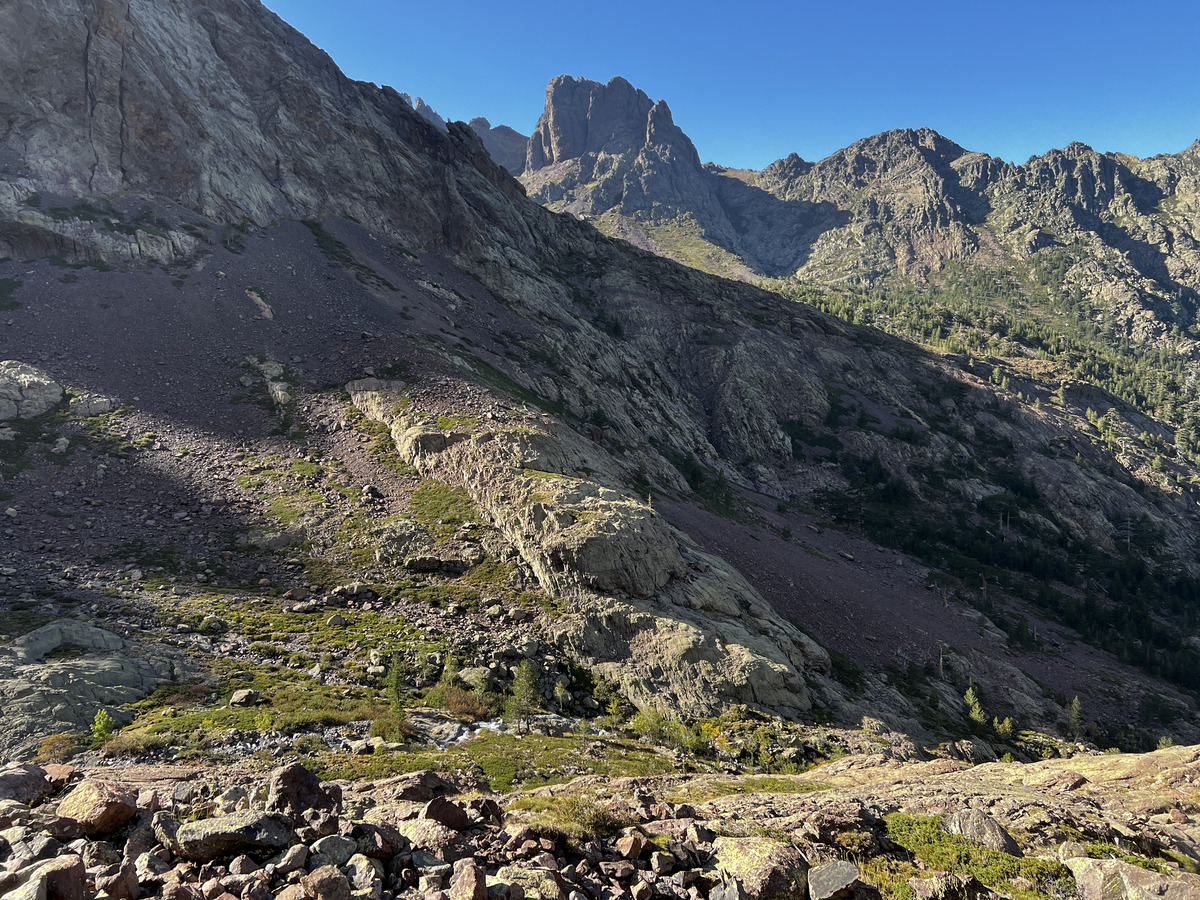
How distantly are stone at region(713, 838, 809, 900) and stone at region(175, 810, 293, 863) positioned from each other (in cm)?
837

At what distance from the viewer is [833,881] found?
9.53 metres

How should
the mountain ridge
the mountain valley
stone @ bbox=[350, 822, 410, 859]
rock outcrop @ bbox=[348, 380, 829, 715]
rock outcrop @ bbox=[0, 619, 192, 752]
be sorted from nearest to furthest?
stone @ bbox=[350, 822, 410, 859]
the mountain valley
rock outcrop @ bbox=[0, 619, 192, 752]
rock outcrop @ bbox=[348, 380, 829, 715]
the mountain ridge

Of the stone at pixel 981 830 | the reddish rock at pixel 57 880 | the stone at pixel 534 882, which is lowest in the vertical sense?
the stone at pixel 981 830

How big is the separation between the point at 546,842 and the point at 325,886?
4171 millimetres

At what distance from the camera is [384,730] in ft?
66.5

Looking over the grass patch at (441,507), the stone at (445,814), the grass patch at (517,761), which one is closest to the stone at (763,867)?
the stone at (445,814)

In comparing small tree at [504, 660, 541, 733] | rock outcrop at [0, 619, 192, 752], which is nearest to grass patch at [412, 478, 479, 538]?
small tree at [504, 660, 541, 733]

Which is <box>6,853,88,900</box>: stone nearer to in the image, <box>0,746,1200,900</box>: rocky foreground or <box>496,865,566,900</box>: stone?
<box>0,746,1200,900</box>: rocky foreground

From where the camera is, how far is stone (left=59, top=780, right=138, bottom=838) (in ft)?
31.2

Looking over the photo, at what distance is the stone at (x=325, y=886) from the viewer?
7848mm

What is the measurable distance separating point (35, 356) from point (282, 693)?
44.3 meters

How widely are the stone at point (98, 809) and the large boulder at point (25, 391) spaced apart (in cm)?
4330

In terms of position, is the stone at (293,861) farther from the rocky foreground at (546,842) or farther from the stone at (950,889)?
the stone at (950,889)

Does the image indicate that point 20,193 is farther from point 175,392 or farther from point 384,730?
point 384,730
